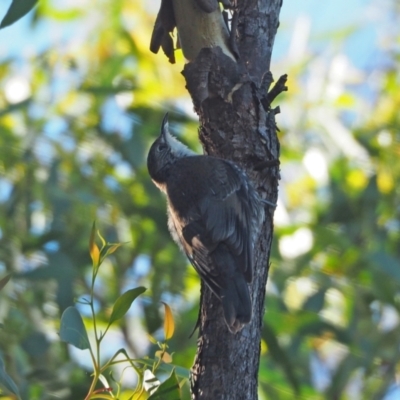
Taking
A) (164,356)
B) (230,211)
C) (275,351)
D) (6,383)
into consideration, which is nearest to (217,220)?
(230,211)

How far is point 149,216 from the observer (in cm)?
368

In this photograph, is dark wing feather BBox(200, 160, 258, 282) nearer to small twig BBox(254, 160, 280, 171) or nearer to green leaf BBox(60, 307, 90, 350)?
small twig BBox(254, 160, 280, 171)

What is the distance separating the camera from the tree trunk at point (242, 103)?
Result: 76.5 inches

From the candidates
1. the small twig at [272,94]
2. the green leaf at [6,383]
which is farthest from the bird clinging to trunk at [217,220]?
the green leaf at [6,383]

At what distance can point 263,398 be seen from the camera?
3.56 metres

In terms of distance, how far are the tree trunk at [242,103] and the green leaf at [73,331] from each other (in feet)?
1.06

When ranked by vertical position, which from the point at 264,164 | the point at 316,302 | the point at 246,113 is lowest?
the point at 264,164

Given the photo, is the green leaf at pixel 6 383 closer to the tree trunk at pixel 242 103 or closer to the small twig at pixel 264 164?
the tree trunk at pixel 242 103

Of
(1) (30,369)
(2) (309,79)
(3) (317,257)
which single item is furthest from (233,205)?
(2) (309,79)

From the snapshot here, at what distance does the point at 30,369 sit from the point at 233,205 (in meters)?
1.21

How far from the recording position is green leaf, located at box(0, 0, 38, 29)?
1.96 meters

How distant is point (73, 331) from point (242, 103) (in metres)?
0.71

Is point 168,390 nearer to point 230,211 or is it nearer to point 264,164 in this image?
point 264,164

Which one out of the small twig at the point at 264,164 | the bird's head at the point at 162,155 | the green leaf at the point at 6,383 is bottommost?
the green leaf at the point at 6,383
